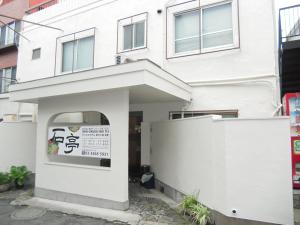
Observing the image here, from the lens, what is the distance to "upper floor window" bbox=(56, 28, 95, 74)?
9586mm

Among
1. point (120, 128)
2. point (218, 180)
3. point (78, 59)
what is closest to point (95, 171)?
point (120, 128)

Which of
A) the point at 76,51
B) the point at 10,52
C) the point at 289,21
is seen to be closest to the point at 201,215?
the point at 289,21

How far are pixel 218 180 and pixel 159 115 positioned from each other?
3.98 m

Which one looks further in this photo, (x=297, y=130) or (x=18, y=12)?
(x=18, y=12)

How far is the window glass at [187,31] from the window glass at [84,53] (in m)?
3.74

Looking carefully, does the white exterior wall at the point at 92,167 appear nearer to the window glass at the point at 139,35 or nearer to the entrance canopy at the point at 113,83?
the entrance canopy at the point at 113,83

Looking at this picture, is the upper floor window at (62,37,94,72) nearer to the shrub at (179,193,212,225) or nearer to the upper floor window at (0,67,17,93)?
the upper floor window at (0,67,17,93)

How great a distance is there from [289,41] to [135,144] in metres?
5.98

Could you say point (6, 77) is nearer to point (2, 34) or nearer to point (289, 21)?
point (2, 34)

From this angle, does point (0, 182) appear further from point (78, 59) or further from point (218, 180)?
point (218, 180)

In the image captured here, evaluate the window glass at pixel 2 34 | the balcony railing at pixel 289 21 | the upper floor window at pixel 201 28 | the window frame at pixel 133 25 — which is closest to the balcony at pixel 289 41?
the balcony railing at pixel 289 21

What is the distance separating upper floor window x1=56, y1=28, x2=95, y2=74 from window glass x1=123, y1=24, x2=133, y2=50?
1526 mm

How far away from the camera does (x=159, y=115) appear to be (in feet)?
26.3

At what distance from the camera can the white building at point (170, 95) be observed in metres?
4.09
